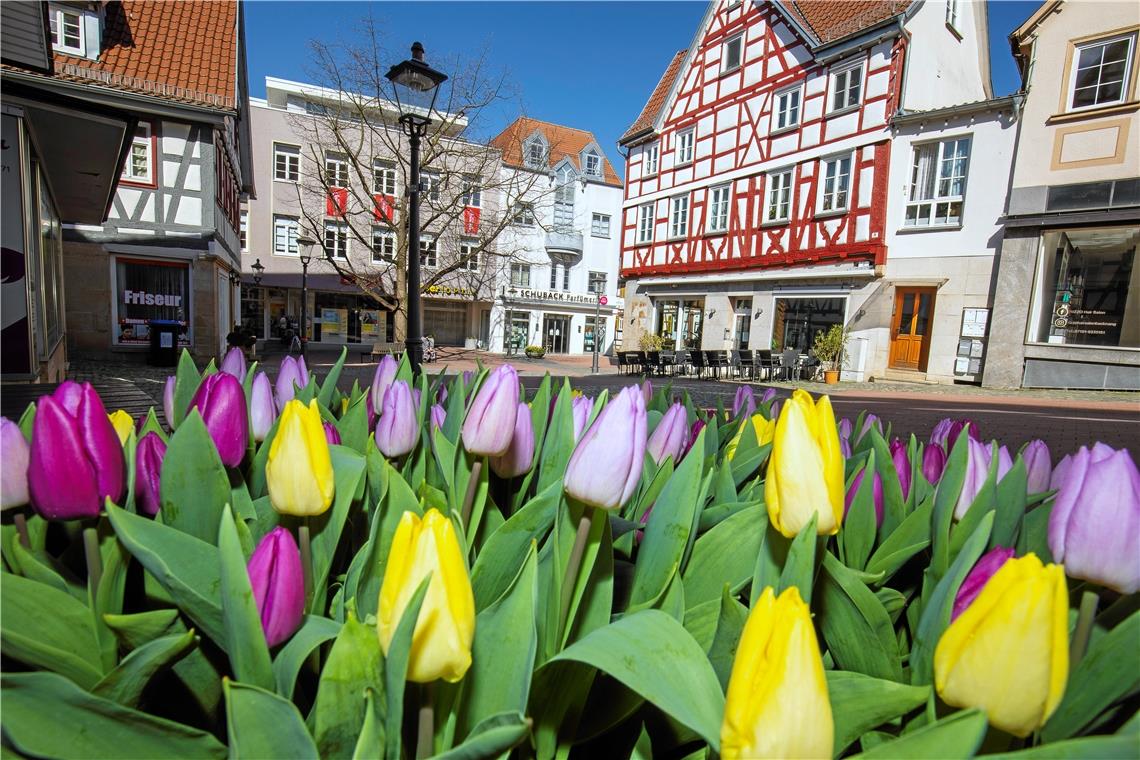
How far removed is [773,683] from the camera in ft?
1.46

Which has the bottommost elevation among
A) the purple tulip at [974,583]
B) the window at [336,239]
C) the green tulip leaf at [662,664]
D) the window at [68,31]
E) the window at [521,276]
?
the green tulip leaf at [662,664]

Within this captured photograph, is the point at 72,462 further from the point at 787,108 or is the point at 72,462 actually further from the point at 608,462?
the point at 787,108

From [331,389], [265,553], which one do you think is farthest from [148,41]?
[265,553]

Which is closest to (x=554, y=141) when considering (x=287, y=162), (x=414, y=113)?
(x=287, y=162)

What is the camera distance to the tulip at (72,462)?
0.65 meters

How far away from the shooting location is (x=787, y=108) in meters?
17.6

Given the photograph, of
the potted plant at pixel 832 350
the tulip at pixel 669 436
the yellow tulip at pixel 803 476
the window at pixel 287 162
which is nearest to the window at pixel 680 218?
the potted plant at pixel 832 350

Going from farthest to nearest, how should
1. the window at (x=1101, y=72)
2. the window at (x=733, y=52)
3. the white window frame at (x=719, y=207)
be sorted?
1. the white window frame at (x=719, y=207)
2. the window at (x=733, y=52)
3. the window at (x=1101, y=72)

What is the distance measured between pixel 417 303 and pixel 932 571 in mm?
6048

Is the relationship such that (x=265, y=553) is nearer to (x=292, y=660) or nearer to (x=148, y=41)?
(x=292, y=660)

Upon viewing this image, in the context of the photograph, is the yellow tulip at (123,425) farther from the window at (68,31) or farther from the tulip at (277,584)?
the window at (68,31)

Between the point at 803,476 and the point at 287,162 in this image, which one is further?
the point at 287,162

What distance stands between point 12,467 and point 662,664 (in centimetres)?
79

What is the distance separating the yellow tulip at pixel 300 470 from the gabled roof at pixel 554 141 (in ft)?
104
